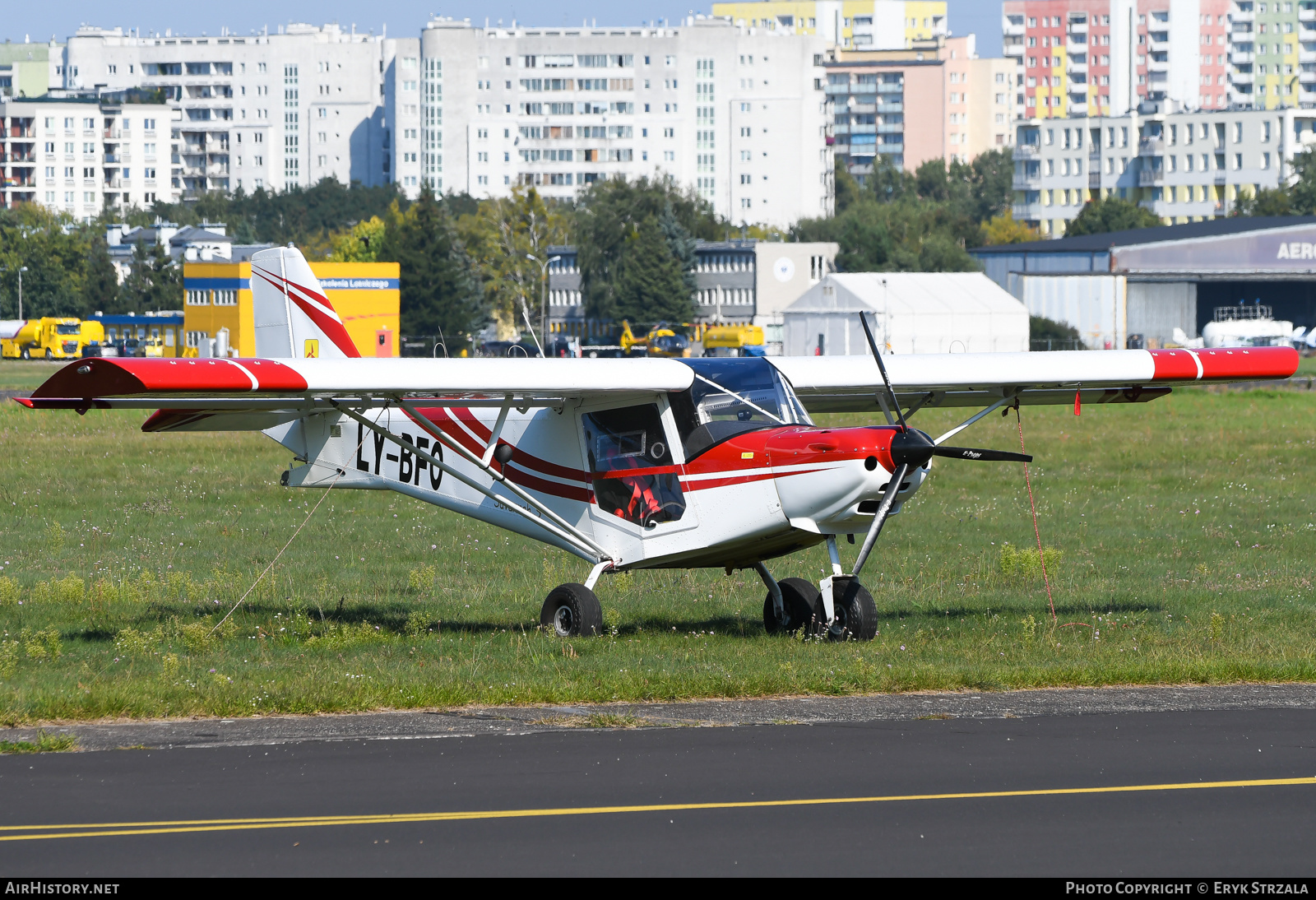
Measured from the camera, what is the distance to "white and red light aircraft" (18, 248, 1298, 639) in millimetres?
12492

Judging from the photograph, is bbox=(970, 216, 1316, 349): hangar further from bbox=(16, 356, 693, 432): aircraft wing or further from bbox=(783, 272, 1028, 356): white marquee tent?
bbox=(16, 356, 693, 432): aircraft wing

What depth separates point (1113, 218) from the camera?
151 meters

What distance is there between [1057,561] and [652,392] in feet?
22.2

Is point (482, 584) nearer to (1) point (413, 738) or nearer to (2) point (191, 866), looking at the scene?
(1) point (413, 738)

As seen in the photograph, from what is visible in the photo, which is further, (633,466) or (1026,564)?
(1026,564)

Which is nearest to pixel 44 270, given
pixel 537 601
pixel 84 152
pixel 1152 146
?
pixel 84 152

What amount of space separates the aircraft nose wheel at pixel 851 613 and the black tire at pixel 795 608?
0.35 metres

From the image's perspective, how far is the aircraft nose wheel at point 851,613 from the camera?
44.7ft

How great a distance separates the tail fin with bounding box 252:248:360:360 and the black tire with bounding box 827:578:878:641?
5923 millimetres

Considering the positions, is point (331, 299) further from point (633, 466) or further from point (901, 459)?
point (901, 459)

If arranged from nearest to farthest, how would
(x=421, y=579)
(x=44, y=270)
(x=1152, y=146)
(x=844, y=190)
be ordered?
(x=421, y=579), (x=44, y=270), (x=1152, y=146), (x=844, y=190)

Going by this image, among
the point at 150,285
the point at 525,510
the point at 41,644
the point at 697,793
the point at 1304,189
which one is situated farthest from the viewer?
the point at 1304,189

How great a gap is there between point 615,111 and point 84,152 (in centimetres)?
6062

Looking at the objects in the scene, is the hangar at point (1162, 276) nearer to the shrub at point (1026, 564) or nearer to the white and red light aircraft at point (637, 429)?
the shrub at point (1026, 564)
